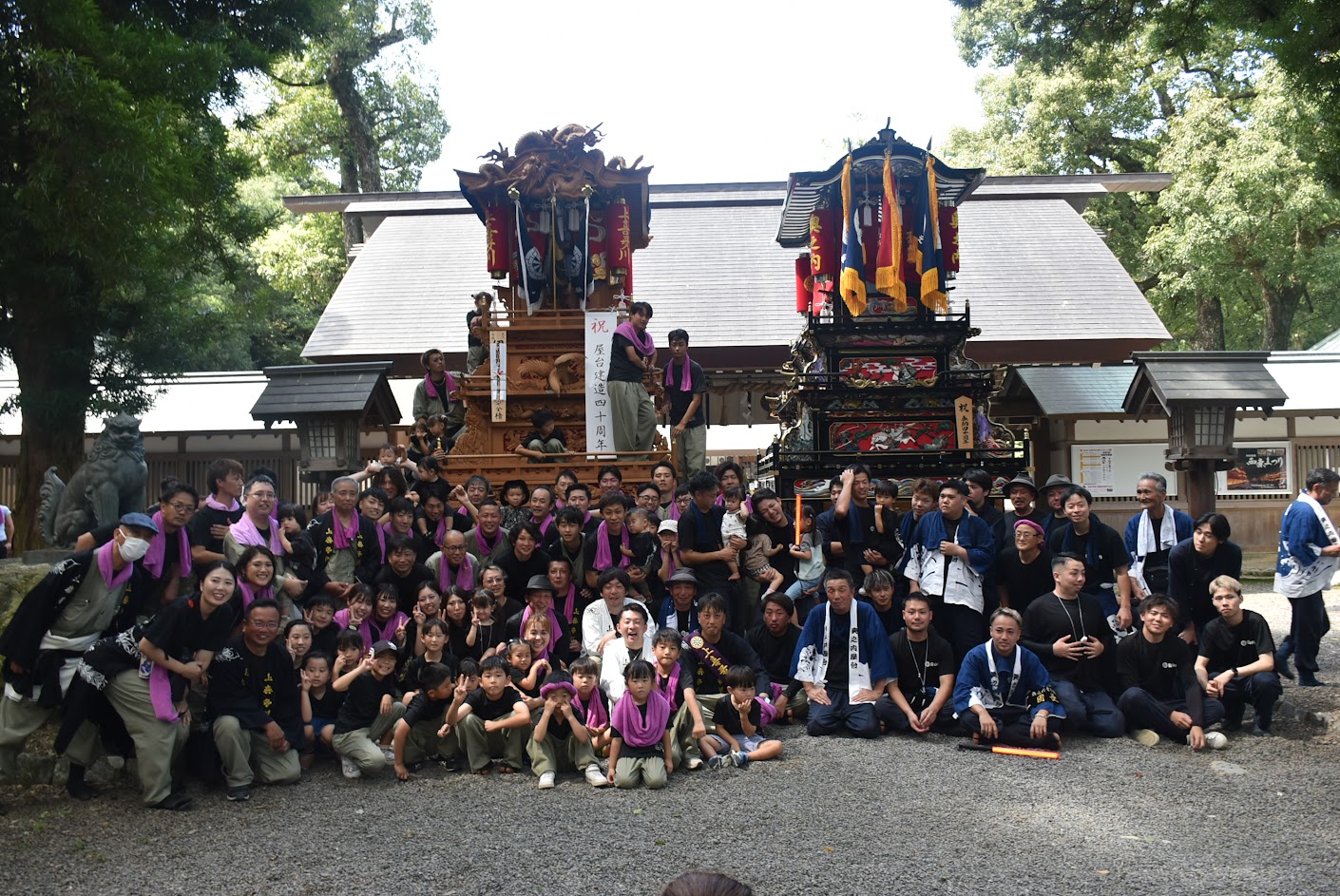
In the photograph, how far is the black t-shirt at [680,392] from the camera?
9125mm

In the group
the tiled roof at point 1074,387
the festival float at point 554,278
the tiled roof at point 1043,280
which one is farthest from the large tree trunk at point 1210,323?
the festival float at point 554,278

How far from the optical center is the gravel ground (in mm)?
3656

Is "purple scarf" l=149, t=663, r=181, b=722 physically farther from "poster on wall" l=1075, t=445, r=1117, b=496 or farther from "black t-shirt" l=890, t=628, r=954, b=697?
"poster on wall" l=1075, t=445, r=1117, b=496

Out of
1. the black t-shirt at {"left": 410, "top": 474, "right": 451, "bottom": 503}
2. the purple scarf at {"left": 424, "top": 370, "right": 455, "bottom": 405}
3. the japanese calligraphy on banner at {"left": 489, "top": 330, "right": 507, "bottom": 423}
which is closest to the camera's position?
the black t-shirt at {"left": 410, "top": 474, "right": 451, "bottom": 503}

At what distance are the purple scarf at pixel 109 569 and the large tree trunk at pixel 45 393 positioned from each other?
390 cm

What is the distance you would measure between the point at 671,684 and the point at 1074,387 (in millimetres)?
9367

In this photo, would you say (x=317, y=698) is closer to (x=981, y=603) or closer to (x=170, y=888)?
(x=170, y=888)

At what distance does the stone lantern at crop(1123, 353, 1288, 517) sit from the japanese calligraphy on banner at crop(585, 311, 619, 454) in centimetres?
560

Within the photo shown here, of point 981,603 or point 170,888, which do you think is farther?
point 981,603

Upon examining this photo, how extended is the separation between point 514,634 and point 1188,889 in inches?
134

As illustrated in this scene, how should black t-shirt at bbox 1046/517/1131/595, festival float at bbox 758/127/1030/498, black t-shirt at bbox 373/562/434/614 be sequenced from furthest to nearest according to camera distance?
festival float at bbox 758/127/1030/498 < black t-shirt at bbox 1046/517/1131/595 < black t-shirt at bbox 373/562/434/614

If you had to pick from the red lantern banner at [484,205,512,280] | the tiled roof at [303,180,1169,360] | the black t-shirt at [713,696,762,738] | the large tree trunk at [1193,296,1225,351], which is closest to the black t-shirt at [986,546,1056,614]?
the black t-shirt at [713,696,762,738]

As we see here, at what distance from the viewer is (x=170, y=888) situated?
3650 mm

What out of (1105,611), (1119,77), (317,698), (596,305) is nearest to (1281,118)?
(1119,77)
